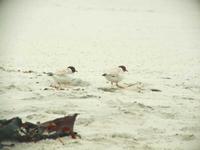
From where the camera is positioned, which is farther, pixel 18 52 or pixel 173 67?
pixel 18 52

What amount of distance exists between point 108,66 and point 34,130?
325 centimetres

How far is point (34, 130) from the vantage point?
11.7 ft

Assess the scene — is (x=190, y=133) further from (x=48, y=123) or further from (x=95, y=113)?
(x=48, y=123)

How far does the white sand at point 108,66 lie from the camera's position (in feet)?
12.7

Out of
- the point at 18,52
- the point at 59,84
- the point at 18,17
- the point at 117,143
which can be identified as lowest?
the point at 117,143

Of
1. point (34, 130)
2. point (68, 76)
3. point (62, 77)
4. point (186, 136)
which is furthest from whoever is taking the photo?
point (68, 76)

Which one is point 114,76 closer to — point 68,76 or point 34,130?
point 68,76

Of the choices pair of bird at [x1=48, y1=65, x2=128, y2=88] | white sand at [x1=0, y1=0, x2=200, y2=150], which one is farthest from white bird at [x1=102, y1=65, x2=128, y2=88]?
white sand at [x1=0, y1=0, x2=200, y2=150]

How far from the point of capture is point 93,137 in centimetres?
365

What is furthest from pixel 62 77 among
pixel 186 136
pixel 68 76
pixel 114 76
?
pixel 186 136

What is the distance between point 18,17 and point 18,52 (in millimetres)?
3002

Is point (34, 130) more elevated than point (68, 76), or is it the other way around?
point (68, 76)

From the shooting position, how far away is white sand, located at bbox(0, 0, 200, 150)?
3867 mm

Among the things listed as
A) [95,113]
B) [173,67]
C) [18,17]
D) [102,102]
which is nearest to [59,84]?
[102,102]
